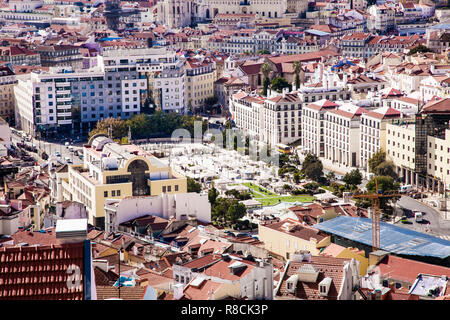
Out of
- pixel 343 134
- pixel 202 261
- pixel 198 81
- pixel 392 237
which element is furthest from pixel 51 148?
pixel 202 261

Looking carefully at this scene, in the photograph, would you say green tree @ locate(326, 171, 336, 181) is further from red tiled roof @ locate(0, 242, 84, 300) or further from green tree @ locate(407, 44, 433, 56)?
red tiled roof @ locate(0, 242, 84, 300)

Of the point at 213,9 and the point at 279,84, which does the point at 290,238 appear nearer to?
the point at 279,84

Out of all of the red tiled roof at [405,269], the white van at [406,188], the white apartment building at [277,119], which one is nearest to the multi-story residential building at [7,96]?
the white apartment building at [277,119]

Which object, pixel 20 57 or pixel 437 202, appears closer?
pixel 437 202

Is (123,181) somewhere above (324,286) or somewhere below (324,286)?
below

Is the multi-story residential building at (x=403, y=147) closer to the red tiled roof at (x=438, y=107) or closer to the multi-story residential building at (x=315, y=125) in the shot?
the red tiled roof at (x=438, y=107)
